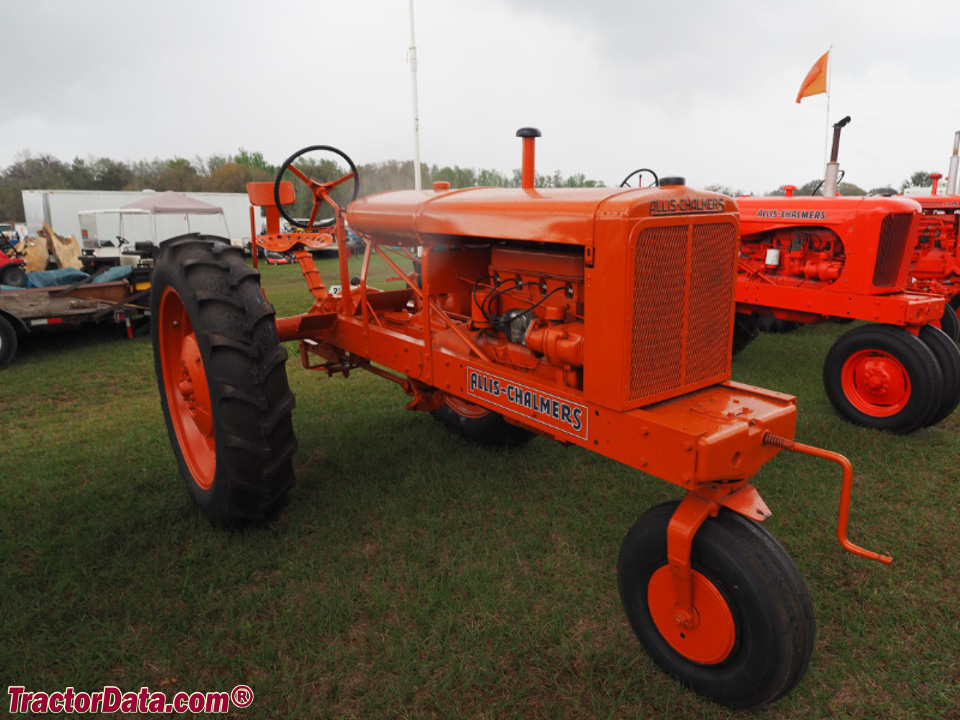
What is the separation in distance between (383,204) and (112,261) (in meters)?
8.53

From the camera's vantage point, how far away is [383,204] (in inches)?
127

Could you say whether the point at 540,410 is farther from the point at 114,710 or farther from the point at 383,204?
the point at 114,710

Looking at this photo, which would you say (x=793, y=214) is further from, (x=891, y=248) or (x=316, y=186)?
(x=316, y=186)

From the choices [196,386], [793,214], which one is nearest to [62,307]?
[196,386]

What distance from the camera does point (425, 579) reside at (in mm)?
2752

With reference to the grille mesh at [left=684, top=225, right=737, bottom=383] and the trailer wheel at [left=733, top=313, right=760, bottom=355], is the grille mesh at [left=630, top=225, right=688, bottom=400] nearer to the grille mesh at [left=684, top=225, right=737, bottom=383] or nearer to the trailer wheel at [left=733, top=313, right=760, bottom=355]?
the grille mesh at [left=684, top=225, right=737, bottom=383]

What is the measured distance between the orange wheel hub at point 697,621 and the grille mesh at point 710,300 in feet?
2.30

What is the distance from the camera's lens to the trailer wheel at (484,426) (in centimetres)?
396

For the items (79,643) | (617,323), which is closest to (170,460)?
(79,643)

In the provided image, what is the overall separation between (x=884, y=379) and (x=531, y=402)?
3374 mm

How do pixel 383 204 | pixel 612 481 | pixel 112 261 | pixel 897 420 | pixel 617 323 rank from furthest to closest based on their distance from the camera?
pixel 112 261
pixel 897 420
pixel 612 481
pixel 383 204
pixel 617 323

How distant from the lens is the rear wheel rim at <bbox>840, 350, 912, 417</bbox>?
4.45 metres

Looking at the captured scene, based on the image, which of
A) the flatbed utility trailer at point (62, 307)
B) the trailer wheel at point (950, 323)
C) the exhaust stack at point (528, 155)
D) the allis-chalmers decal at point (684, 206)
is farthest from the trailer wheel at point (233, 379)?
the trailer wheel at point (950, 323)

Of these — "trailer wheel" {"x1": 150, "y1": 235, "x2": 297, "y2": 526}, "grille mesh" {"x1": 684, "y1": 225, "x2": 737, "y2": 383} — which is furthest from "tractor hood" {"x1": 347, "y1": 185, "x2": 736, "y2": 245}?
"trailer wheel" {"x1": 150, "y1": 235, "x2": 297, "y2": 526}
